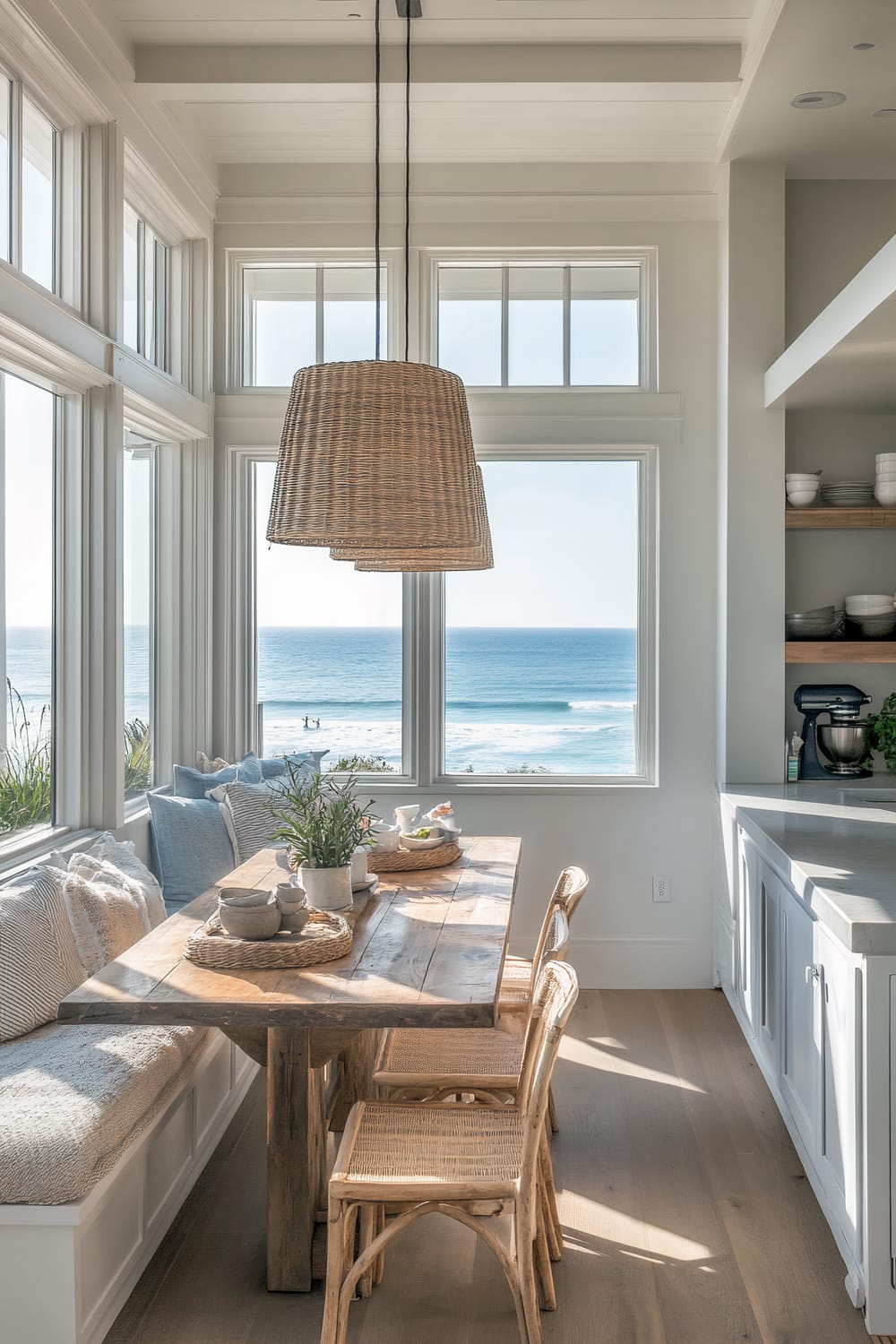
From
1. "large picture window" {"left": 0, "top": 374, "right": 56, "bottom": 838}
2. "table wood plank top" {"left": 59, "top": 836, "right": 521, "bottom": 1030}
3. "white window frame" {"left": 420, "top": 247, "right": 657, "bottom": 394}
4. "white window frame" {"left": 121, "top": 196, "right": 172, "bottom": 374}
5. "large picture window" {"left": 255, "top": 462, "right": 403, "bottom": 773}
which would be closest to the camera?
"table wood plank top" {"left": 59, "top": 836, "right": 521, "bottom": 1030}

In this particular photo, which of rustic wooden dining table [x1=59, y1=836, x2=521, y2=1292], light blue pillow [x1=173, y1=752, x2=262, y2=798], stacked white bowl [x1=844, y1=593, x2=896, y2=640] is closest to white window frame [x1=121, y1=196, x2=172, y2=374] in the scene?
light blue pillow [x1=173, y1=752, x2=262, y2=798]

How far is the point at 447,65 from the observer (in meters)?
3.66

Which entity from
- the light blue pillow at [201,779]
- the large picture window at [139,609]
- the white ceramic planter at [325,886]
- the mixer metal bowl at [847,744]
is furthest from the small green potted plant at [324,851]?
the mixer metal bowl at [847,744]

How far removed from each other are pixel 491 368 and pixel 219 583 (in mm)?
1464

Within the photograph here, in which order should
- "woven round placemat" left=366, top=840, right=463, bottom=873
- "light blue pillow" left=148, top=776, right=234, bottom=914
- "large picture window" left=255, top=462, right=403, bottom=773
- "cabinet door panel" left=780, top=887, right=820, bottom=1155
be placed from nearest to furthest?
1. "cabinet door panel" left=780, top=887, right=820, bottom=1155
2. "woven round placemat" left=366, top=840, right=463, bottom=873
3. "light blue pillow" left=148, top=776, right=234, bottom=914
4. "large picture window" left=255, top=462, right=403, bottom=773

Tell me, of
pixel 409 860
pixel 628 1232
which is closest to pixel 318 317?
pixel 409 860

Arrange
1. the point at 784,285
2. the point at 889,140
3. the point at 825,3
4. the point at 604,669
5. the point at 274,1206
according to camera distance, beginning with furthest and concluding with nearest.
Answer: the point at 604,669 → the point at 784,285 → the point at 889,140 → the point at 825,3 → the point at 274,1206

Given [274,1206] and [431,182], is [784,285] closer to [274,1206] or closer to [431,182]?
[431,182]

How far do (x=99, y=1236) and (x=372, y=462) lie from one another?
1700mm

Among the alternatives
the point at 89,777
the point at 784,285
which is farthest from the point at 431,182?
the point at 89,777

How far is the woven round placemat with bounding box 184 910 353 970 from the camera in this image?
2287 millimetres

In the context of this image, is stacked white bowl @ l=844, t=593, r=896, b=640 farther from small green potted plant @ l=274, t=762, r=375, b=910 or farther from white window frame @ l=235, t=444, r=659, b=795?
small green potted plant @ l=274, t=762, r=375, b=910

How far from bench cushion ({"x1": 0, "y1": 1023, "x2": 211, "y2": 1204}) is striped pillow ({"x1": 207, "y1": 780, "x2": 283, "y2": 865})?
116cm

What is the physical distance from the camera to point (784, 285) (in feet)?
14.2
